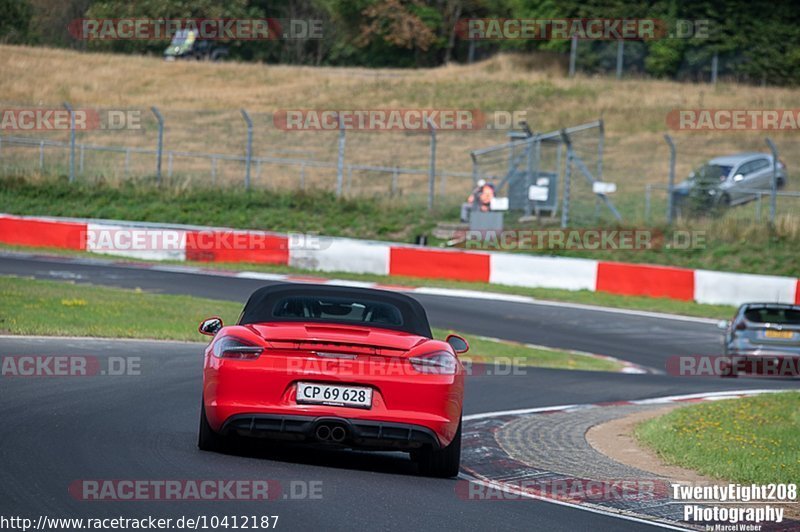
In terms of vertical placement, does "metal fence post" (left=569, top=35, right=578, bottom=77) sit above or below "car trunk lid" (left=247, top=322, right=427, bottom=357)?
above

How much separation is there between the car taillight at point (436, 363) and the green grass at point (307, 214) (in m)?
23.3

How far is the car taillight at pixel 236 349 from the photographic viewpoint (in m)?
8.14

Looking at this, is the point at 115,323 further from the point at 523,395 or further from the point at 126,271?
the point at 126,271

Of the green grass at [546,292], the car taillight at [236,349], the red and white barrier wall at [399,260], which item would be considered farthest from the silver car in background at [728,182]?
the car taillight at [236,349]

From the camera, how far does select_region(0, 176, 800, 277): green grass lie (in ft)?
103

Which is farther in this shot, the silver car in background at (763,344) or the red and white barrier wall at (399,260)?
the red and white barrier wall at (399,260)

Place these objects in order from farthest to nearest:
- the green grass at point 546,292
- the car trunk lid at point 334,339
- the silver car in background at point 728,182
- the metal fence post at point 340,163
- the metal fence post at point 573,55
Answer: the metal fence post at point 573,55 < the silver car in background at point 728,182 < the metal fence post at point 340,163 < the green grass at point 546,292 < the car trunk lid at point 334,339

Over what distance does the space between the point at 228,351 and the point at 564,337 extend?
564 inches

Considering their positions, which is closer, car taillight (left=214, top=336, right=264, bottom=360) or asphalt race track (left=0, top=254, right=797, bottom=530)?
asphalt race track (left=0, top=254, right=797, bottom=530)

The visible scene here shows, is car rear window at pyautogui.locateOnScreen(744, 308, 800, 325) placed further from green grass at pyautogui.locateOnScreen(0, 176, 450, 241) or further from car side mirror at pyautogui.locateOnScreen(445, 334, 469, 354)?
green grass at pyautogui.locateOnScreen(0, 176, 450, 241)

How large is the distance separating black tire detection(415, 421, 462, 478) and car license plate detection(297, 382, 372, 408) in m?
0.70

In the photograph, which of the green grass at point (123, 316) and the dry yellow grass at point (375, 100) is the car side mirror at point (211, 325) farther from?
the dry yellow grass at point (375, 100)

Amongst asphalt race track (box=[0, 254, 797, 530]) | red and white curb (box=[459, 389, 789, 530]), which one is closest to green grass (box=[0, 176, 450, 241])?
asphalt race track (box=[0, 254, 797, 530])

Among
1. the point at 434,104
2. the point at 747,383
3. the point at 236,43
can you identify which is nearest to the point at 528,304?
the point at 747,383
